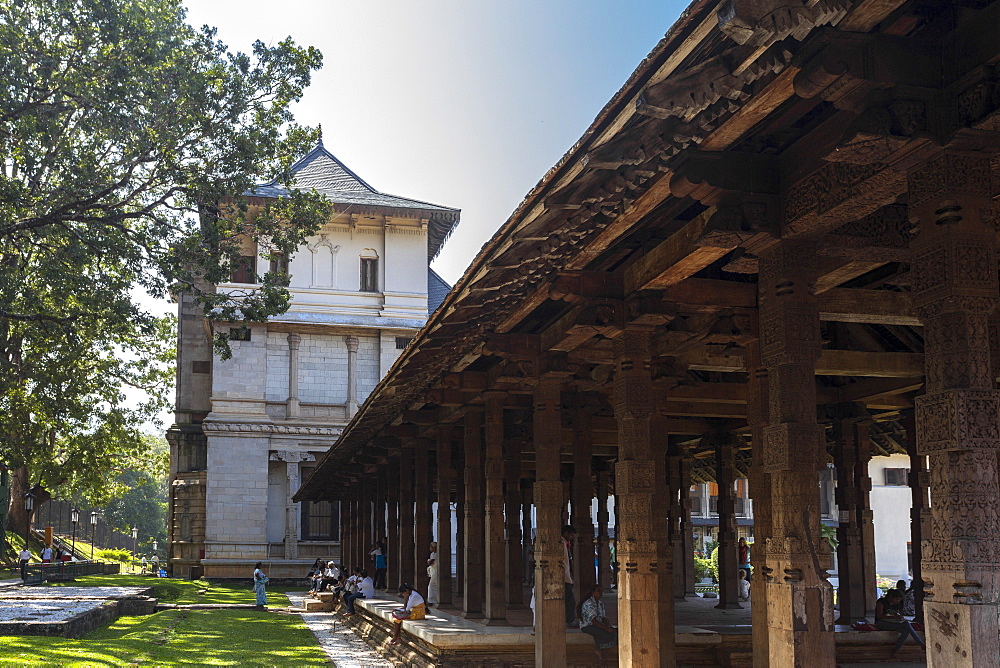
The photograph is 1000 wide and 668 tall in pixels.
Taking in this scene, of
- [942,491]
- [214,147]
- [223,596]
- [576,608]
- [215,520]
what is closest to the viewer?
[942,491]

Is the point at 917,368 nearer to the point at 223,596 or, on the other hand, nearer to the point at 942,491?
the point at 942,491

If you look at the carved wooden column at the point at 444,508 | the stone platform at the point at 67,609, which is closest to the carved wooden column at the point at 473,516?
the carved wooden column at the point at 444,508

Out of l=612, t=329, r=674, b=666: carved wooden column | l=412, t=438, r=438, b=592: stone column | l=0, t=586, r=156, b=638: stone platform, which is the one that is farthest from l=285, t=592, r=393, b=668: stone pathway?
l=612, t=329, r=674, b=666: carved wooden column

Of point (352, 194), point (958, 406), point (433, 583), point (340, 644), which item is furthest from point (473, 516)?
point (352, 194)

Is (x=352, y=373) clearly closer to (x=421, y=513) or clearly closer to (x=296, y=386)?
(x=296, y=386)

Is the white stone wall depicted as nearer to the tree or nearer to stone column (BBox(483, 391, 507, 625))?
the tree

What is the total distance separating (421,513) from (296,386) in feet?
70.2

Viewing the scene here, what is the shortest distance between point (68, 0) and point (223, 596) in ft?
59.4

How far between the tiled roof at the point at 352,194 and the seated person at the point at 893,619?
28.5 meters

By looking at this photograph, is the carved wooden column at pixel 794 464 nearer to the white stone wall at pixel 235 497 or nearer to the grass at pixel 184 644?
the grass at pixel 184 644

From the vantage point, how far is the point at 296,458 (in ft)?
124

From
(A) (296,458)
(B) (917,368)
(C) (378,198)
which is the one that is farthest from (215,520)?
(B) (917,368)

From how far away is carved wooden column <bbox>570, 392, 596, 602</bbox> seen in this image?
45.8 ft

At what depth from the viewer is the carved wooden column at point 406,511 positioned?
19453 mm
